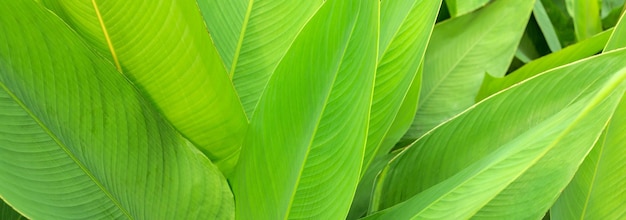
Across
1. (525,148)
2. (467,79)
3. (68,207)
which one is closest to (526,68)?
(467,79)

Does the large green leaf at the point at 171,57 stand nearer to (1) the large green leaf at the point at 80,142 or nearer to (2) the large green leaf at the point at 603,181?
(1) the large green leaf at the point at 80,142

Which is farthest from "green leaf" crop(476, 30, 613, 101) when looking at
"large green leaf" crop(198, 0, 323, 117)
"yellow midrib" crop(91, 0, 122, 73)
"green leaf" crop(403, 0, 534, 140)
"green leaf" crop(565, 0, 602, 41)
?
"yellow midrib" crop(91, 0, 122, 73)

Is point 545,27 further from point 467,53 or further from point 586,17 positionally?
point 467,53

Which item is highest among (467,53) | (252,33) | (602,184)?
(252,33)

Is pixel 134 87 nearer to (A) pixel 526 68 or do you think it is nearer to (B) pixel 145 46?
(B) pixel 145 46

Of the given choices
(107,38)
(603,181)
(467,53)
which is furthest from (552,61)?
(107,38)

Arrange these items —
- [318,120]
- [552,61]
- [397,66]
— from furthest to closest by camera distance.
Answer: [552,61]
[397,66]
[318,120]
